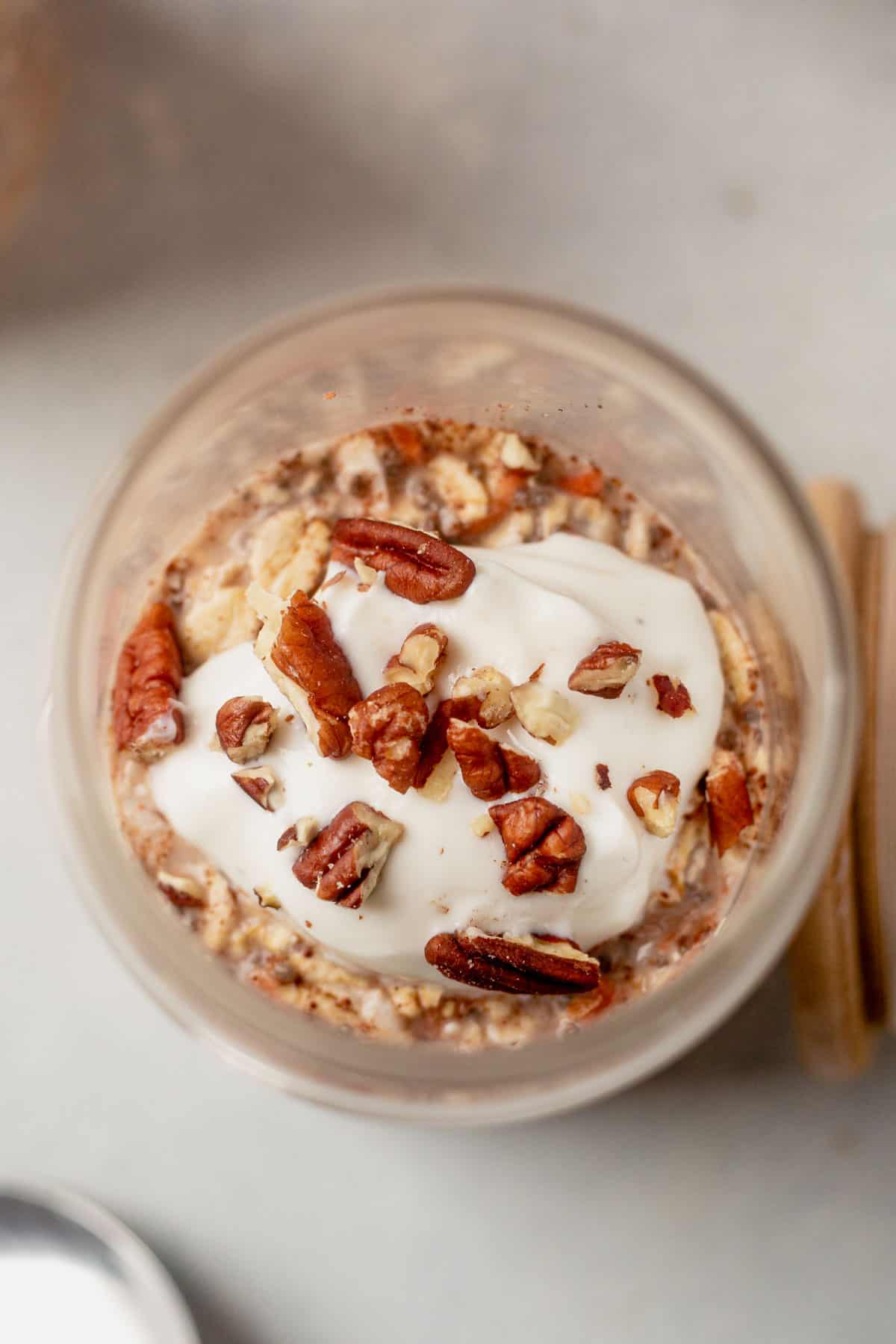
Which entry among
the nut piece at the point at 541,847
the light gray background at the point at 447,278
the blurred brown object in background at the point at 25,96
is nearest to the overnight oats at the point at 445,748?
the nut piece at the point at 541,847

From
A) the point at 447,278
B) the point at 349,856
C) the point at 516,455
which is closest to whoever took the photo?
the point at 349,856

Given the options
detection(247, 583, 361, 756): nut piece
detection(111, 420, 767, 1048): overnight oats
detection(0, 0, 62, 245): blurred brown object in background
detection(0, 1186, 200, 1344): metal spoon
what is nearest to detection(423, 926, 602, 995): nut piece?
detection(111, 420, 767, 1048): overnight oats

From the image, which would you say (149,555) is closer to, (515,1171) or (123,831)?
(123,831)

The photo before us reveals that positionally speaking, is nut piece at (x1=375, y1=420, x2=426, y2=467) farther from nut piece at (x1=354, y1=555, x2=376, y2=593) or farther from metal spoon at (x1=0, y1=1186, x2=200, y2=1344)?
metal spoon at (x1=0, y1=1186, x2=200, y2=1344)

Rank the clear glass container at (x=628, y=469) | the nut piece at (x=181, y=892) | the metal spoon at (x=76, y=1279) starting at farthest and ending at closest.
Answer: the metal spoon at (x=76, y=1279) < the nut piece at (x=181, y=892) < the clear glass container at (x=628, y=469)

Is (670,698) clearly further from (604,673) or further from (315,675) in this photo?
(315,675)

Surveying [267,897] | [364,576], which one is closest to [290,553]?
[364,576]

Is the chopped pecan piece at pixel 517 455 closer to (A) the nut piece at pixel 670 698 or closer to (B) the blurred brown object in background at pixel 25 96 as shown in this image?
(A) the nut piece at pixel 670 698
